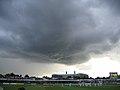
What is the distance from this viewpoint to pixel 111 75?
169125 mm
